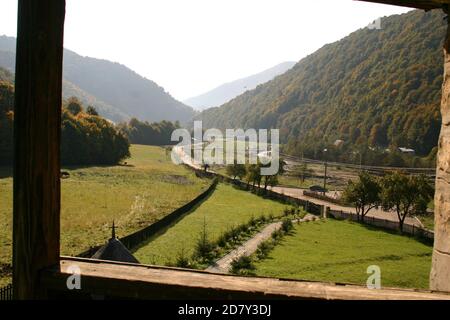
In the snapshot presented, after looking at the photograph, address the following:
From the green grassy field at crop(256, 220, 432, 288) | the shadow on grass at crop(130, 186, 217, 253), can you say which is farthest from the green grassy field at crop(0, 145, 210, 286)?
the green grassy field at crop(256, 220, 432, 288)

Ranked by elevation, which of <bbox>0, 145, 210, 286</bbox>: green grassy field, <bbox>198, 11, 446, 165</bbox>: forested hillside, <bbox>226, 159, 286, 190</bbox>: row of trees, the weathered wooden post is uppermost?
<bbox>198, 11, 446, 165</bbox>: forested hillside

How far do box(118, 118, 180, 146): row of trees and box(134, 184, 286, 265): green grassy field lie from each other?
41867 millimetres

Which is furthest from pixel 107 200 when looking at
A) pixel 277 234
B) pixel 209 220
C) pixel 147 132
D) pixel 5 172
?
pixel 147 132

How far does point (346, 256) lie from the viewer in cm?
2683

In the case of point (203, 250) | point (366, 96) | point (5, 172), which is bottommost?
point (203, 250)

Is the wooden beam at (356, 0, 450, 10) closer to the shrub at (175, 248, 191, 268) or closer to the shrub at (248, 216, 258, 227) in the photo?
the shrub at (175, 248, 191, 268)

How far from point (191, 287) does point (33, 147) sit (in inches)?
40.9

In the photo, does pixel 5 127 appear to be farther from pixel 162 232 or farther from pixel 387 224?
pixel 387 224

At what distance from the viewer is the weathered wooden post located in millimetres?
2121

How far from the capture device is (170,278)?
175 cm
